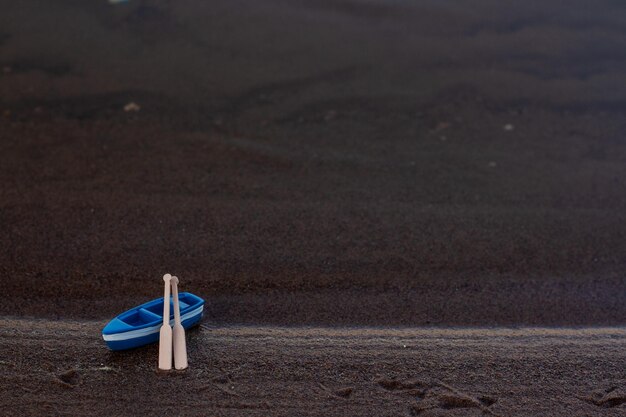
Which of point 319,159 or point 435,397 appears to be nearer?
point 435,397

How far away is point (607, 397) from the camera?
131 inches

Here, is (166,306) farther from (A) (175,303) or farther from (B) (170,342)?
(B) (170,342)

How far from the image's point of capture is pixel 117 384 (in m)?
3.29

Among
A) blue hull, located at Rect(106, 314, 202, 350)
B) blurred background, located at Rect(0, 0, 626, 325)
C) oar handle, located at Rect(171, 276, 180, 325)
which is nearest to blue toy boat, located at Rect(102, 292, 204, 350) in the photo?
blue hull, located at Rect(106, 314, 202, 350)

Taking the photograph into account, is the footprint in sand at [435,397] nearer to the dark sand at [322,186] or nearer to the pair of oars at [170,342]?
the dark sand at [322,186]

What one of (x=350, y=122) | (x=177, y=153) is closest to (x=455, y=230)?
(x=350, y=122)

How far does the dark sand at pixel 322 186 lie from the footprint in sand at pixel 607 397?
0.16ft

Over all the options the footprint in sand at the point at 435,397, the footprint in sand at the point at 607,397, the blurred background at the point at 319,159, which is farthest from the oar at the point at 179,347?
the footprint in sand at the point at 607,397

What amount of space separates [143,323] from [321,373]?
0.81 metres

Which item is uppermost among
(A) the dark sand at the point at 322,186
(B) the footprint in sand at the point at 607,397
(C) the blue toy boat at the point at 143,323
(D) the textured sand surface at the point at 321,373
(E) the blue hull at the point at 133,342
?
(A) the dark sand at the point at 322,186

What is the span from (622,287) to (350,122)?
237 cm

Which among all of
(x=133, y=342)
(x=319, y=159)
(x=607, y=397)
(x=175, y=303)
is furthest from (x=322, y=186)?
(x=607, y=397)

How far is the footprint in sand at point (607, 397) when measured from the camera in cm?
327

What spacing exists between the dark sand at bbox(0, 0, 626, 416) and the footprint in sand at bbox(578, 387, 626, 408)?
0.05 metres
